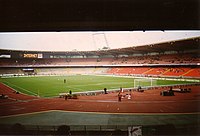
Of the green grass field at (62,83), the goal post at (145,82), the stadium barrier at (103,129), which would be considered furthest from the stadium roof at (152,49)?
the stadium barrier at (103,129)

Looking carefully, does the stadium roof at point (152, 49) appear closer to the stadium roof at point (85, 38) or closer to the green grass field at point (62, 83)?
the stadium roof at point (85, 38)

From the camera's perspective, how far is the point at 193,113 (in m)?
5.35

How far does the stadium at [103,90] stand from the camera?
205 inches

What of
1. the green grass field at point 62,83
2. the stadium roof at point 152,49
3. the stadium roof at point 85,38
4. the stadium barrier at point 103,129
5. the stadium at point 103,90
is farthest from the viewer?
the green grass field at point 62,83

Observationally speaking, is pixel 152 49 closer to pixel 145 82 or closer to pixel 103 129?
pixel 145 82

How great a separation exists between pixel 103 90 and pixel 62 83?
3.69ft

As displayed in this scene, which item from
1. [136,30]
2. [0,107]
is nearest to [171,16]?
[136,30]

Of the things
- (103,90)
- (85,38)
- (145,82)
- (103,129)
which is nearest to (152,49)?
(145,82)

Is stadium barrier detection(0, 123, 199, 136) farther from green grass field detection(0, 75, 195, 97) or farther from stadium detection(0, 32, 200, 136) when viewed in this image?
green grass field detection(0, 75, 195, 97)

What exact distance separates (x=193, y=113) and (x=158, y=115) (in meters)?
0.85

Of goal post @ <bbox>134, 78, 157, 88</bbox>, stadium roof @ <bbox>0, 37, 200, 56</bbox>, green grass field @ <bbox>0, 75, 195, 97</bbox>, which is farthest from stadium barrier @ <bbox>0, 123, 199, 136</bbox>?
stadium roof @ <bbox>0, 37, 200, 56</bbox>

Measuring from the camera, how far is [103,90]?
587 cm

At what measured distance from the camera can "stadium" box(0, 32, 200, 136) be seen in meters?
5.20

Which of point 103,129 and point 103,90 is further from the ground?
point 103,90
